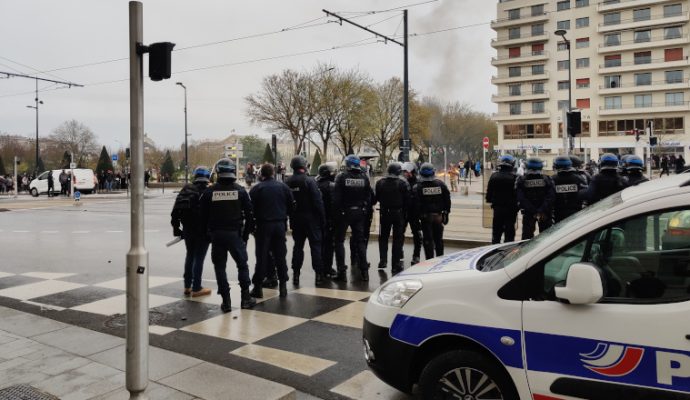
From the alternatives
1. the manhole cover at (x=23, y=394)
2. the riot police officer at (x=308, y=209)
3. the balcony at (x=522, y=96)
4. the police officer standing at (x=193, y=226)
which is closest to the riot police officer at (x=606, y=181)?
the riot police officer at (x=308, y=209)

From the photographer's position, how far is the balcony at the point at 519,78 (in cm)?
7346

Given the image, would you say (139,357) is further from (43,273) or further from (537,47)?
(537,47)

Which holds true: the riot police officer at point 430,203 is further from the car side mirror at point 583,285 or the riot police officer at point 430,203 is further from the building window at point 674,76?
the building window at point 674,76

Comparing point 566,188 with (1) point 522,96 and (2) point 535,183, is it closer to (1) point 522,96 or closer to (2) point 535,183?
(2) point 535,183

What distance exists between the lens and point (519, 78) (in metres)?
75.6

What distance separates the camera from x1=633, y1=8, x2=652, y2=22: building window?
6688 centimetres

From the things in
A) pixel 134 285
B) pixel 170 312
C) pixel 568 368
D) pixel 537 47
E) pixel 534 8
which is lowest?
pixel 170 312

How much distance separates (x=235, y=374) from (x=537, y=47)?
78.1 m

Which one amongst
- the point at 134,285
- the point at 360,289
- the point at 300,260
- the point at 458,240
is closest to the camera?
the point at 134,285

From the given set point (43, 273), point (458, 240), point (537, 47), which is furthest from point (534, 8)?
point (43, 273)

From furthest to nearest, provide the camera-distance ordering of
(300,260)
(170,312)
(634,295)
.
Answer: (300,260) < (170,312) < (634,295)

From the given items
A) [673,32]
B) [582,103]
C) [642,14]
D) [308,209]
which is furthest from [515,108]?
[308,209]

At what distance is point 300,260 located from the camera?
8.44 m

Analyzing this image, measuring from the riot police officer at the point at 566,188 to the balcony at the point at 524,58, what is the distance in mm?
69911
